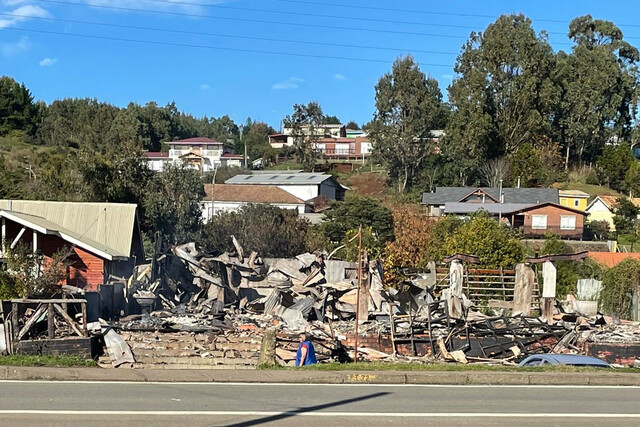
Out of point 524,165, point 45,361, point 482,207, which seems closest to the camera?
point 45,361

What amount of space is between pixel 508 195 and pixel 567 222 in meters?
9.30

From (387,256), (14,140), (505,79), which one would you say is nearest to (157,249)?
(387,256)

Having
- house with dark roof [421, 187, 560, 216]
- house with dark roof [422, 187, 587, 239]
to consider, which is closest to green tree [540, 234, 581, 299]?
house with dark roof [422, 187, 587, 239]

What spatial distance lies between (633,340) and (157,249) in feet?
75.8

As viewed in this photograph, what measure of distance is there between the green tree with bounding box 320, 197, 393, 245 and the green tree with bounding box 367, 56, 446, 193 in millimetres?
24626

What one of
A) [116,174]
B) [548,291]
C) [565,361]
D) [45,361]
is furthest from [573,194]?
[45,361]

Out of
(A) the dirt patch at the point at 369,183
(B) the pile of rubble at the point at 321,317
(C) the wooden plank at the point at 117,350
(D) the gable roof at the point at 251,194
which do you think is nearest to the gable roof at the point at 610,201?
(A) the dirt patch at the point at 369,183

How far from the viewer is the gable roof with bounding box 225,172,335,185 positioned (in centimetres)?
8301

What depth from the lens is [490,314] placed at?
92.9 ft

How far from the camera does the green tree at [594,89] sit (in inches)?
3297

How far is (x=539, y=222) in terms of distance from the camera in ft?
220

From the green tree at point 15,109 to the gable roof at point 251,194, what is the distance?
3799 centimetres

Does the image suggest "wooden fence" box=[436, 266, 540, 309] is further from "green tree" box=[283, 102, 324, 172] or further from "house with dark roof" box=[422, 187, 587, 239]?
"green tree" box=[283, 102, 324, 172]

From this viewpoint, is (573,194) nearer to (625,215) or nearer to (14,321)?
(625,215)
